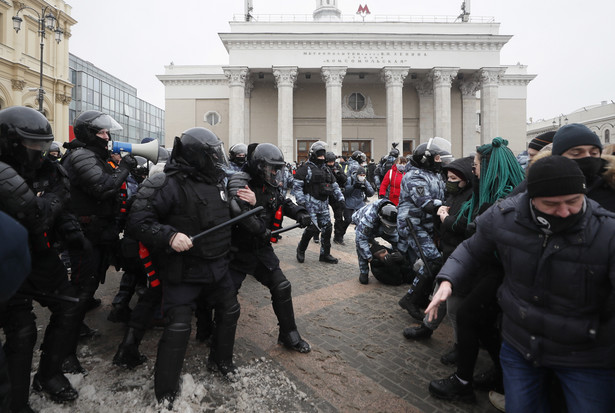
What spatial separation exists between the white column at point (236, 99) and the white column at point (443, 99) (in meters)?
15.8

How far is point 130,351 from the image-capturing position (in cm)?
294

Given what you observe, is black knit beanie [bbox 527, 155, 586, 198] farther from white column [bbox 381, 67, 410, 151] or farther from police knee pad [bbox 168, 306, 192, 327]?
white column [bbox 381, 67, 410, 151]

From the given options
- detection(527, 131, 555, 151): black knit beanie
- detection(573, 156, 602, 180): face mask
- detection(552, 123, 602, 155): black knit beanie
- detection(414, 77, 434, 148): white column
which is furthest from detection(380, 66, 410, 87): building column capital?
detection(573, 156, 602, 180): face mask

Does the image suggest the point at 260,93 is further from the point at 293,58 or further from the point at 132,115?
the point at 132,115

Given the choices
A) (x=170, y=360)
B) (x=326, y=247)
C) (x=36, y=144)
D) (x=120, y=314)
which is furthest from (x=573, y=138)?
(x=326, y=247)

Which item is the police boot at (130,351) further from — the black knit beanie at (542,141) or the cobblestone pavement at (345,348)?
the black knit beanie at (542,141)

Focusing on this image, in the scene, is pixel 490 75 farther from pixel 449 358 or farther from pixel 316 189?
pixel 449 358

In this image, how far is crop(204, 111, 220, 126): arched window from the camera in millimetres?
33312

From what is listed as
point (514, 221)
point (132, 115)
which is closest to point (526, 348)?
point (514, 221)

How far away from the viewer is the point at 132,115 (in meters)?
52.9

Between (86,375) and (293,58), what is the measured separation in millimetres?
28748

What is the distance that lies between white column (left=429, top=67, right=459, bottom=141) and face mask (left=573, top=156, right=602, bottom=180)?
2788cm

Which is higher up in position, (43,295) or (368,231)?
(368,231)

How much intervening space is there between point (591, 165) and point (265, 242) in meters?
2.50
